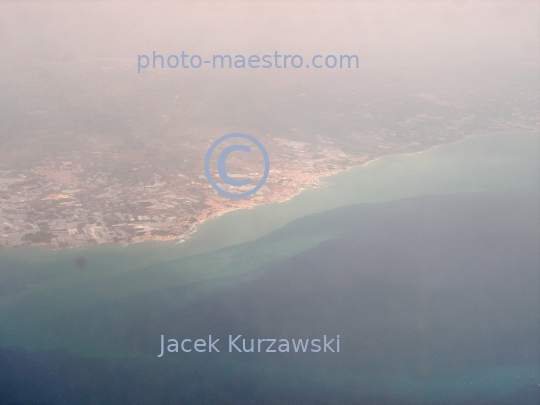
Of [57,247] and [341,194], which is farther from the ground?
[341,194]

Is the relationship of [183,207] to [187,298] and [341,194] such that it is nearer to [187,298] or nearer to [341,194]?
[187,298]

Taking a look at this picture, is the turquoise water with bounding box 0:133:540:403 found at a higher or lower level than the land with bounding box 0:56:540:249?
lower

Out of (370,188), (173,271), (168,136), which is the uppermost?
(168,136)

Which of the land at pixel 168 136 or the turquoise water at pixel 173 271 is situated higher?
the land at pixel 168 136

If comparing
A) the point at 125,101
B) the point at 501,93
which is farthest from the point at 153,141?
the point at 501,93

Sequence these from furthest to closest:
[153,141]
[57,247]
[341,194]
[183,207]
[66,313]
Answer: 1. [341,194]
2. [153,141]
3. [183,207]
4. [57,247]
5. [66,313]

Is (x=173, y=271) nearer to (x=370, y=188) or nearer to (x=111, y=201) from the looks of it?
(x=111, y=201)

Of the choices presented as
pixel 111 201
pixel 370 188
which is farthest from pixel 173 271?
pixel 370 188

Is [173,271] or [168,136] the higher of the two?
[168,136]

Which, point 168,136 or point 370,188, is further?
point 370,188

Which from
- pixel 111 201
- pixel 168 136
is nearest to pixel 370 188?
pixel 168 136

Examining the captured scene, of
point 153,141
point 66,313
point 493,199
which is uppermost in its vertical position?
point 153,141
